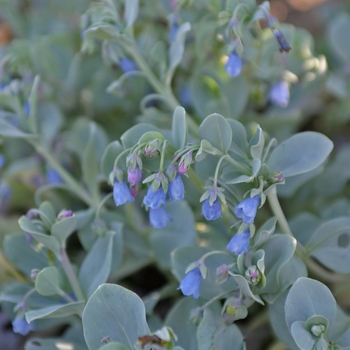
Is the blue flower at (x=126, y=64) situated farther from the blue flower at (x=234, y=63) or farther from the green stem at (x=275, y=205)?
the green stem at (x=275, y=205)

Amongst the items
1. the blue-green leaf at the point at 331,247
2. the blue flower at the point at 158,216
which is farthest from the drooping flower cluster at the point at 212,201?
the blue-green leaf at the point at 331,247

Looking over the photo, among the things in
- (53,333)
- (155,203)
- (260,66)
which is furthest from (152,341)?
(260,66)

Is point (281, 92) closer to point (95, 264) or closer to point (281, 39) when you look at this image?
point (281, 39)

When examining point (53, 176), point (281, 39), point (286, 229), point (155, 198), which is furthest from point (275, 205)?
point (53, 176)

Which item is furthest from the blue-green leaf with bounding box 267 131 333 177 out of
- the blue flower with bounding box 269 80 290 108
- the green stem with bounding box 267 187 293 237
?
the blue flower with bounding box 269 80 290 108

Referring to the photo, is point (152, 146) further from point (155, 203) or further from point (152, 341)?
point (152, 341)
